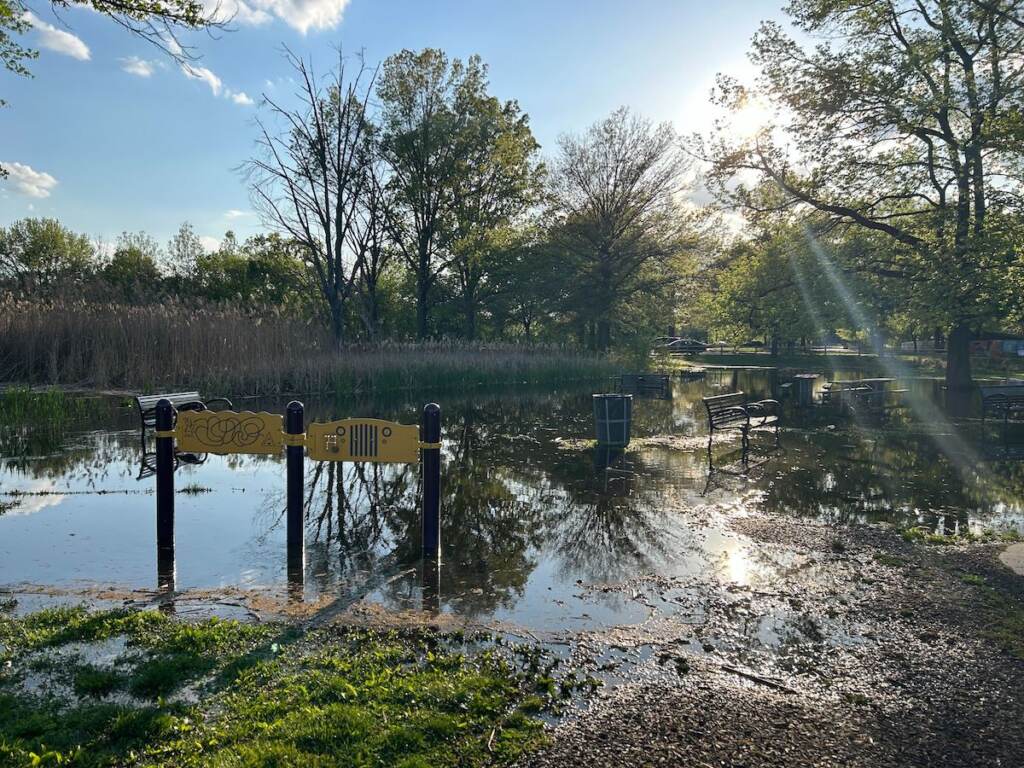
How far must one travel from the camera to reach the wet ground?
11.6 ft

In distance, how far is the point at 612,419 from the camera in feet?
41.8

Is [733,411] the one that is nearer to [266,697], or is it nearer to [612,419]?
[612,419]

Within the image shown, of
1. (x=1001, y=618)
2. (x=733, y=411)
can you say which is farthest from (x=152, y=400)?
(x=1001, y=618)

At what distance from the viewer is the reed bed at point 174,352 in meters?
17.4

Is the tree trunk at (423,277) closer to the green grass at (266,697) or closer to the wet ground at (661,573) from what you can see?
the wet ground at (661,573)

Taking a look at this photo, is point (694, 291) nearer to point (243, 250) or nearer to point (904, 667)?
point (243, 250)

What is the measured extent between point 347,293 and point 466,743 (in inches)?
Result: 1148

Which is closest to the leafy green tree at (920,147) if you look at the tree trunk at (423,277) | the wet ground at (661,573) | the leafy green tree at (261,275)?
the wet ground at (661,573)

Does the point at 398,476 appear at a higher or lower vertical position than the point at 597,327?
lower

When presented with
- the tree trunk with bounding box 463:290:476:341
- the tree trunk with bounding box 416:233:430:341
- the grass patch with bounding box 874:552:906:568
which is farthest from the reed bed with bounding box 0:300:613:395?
the tree trunk with bounding box 463:290:476:341

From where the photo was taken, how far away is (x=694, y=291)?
40812mm

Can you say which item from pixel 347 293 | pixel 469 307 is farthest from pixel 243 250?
pixel 347 293

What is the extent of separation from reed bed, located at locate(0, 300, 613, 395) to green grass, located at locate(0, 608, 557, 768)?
49.4 ft

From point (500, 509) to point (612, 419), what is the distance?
4942mm
